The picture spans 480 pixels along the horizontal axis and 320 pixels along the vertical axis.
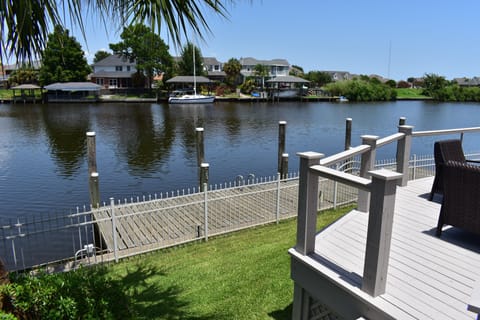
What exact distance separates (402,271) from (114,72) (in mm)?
80681

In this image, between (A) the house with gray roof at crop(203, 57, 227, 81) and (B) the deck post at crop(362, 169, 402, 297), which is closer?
(B) the deck post at crop(362, 169, 402, 297)

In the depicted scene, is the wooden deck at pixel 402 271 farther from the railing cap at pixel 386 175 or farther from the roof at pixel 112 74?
the roof at pixel 112 74

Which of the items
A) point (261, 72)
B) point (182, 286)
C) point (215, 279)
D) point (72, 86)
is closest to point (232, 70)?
point (261, 72)

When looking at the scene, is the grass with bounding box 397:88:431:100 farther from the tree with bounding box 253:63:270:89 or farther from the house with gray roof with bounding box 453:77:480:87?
the house with gray roof with bounding box 453:77:480:87

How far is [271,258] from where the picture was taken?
6.47 metres

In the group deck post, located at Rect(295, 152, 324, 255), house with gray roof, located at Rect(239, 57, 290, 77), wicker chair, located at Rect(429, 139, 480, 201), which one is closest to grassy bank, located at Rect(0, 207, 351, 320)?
deck post, located at Rect(295, 152, 324, 255)

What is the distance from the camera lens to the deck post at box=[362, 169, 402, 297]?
2.81 meters

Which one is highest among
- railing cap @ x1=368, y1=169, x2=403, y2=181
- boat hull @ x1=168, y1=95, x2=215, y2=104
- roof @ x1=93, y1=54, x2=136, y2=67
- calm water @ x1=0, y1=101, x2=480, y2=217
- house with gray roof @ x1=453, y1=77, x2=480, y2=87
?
roof @ x1=93, y1=54, x2=136, y2=67

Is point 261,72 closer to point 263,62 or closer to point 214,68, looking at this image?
point 263,62

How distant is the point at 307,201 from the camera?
3619 mm

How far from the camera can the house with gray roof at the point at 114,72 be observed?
7506 centimetres

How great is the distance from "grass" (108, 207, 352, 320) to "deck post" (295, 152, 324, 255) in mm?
1505

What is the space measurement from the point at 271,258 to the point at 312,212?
10.1 feet

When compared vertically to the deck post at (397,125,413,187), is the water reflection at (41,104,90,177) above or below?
below
